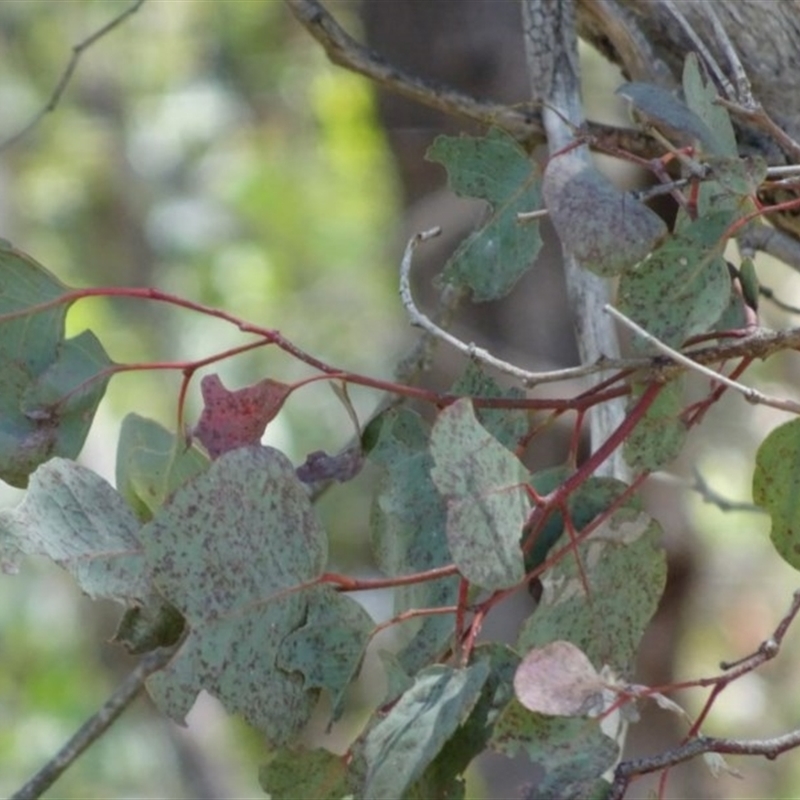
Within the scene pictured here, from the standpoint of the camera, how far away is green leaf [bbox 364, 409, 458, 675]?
27.1 inches

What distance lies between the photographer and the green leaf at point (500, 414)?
71cm

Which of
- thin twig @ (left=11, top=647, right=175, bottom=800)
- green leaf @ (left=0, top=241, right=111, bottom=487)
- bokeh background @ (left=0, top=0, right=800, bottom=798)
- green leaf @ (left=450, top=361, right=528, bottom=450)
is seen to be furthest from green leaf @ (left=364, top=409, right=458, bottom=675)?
bokeh background @ (left=0, top=0, right=800, bottom=798)

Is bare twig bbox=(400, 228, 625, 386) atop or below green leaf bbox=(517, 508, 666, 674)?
atop

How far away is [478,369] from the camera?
2.44ft

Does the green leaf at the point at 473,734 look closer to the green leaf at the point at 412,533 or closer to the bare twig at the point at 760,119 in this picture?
the green leaf at the point at 412,533

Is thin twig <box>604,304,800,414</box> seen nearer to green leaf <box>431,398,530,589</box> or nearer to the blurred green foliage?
green leaf <box>431,398,530,589</box>

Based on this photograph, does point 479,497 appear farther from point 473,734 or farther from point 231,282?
point 231,282

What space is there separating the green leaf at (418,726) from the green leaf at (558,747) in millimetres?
22

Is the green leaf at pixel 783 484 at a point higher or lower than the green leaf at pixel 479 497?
lower

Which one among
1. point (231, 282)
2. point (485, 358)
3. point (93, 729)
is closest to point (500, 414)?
point (485, 358)

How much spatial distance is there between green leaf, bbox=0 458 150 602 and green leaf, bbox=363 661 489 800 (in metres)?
0.12

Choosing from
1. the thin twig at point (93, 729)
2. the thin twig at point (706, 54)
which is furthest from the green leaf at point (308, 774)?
the thin twig at point (706, 54)

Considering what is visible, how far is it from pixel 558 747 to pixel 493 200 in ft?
0.88

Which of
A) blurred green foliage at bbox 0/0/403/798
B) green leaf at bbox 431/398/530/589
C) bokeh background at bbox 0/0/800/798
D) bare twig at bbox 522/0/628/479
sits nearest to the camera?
green leaf at bbox 431/398/530/589
